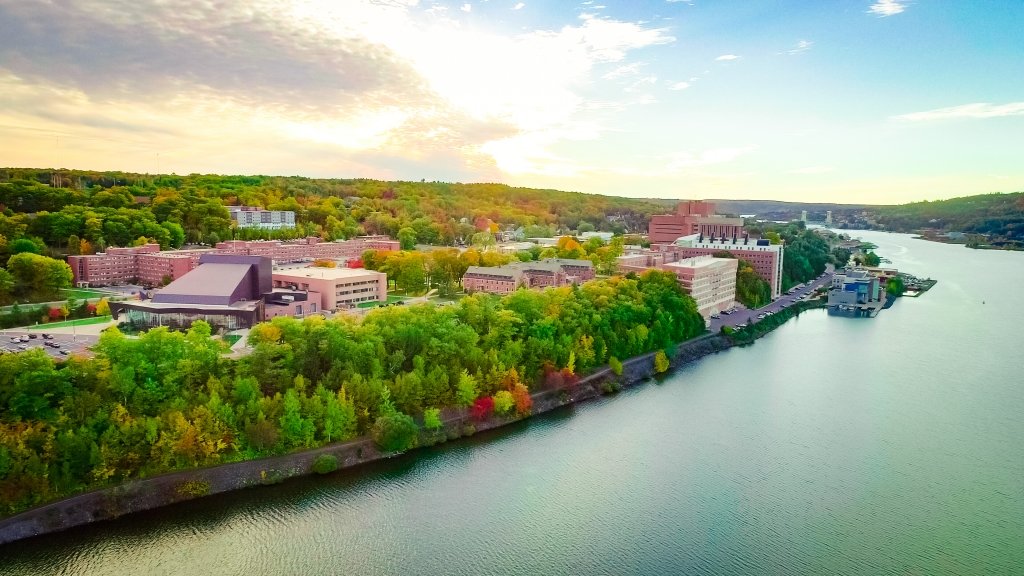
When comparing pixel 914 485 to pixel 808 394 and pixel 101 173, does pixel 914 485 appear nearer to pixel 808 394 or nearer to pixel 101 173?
pixel 808 394

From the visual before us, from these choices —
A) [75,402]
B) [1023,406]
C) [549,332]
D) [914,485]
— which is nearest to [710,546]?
[914,485]

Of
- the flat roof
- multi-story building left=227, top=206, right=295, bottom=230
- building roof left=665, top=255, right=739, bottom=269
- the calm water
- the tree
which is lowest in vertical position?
the calm water

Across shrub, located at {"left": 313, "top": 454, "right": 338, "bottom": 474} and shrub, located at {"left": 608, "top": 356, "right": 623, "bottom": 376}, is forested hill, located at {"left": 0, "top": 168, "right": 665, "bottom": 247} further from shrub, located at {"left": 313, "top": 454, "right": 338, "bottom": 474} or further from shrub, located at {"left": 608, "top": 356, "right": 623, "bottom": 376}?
shrub, located at {"left": 608, "top": 356, "right": 623, "bottom": 376}

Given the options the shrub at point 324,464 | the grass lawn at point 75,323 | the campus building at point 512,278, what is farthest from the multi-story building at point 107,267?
the shrub at point 324,464

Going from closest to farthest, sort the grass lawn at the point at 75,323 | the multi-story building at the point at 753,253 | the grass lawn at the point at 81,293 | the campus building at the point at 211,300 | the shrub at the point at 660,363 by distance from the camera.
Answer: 1. the grass lawn at the point at 75,323
2. the campus building at the point at 211,300
3. the shrub at the point at 660,363
4. the grass lawn at the point at 81,293
5. the multi-story building at the point at 753,253

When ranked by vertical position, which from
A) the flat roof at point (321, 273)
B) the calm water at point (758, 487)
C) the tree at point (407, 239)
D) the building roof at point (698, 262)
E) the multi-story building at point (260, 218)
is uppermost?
the multi-story building at point (260, 218)

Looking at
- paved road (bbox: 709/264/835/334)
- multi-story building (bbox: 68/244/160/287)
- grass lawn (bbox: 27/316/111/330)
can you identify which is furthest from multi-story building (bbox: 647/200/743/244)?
grass lawn (bbox: 27/316/111/330)

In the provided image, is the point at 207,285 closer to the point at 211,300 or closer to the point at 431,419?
the point at 211,300

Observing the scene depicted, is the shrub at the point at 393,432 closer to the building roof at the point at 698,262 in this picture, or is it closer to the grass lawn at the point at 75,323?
the grass lawn at the point at 75,323
